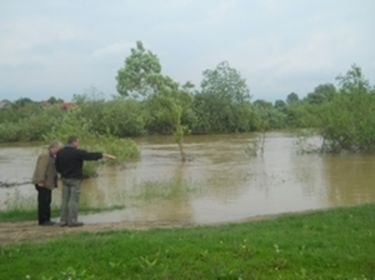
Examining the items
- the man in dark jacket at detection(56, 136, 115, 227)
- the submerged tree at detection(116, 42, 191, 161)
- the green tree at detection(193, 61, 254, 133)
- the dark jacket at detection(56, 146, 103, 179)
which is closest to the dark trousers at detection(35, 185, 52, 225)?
the man in dark jacket at detection(56, 136, 115, 227)

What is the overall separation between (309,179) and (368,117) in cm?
1130

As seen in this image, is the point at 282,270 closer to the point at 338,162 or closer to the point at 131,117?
the point at 338,162

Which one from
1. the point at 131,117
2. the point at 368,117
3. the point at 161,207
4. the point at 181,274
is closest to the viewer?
the point at 181,274

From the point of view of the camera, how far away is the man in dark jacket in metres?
10.3

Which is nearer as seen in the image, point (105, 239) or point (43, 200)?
point (105, 239)

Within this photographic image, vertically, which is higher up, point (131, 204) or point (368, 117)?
point (368, 117)

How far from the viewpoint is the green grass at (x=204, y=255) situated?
6.08 m

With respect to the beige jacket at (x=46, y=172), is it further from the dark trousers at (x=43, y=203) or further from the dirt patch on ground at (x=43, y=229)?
Result: the dirt patch on ground at (x=43, y=229)

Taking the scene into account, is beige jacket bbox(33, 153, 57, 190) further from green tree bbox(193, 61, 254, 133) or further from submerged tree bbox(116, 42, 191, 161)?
green tree bbox(193, 61, 254, 133)

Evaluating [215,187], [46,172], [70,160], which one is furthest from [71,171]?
[215,187]

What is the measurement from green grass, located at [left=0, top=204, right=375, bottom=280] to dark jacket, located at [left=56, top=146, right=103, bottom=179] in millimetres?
2001

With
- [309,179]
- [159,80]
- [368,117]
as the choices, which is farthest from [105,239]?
[159,80]

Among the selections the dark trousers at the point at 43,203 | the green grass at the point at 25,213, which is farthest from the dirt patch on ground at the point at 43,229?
the green grass at the point at 25,213

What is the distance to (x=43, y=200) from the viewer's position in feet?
35.8
